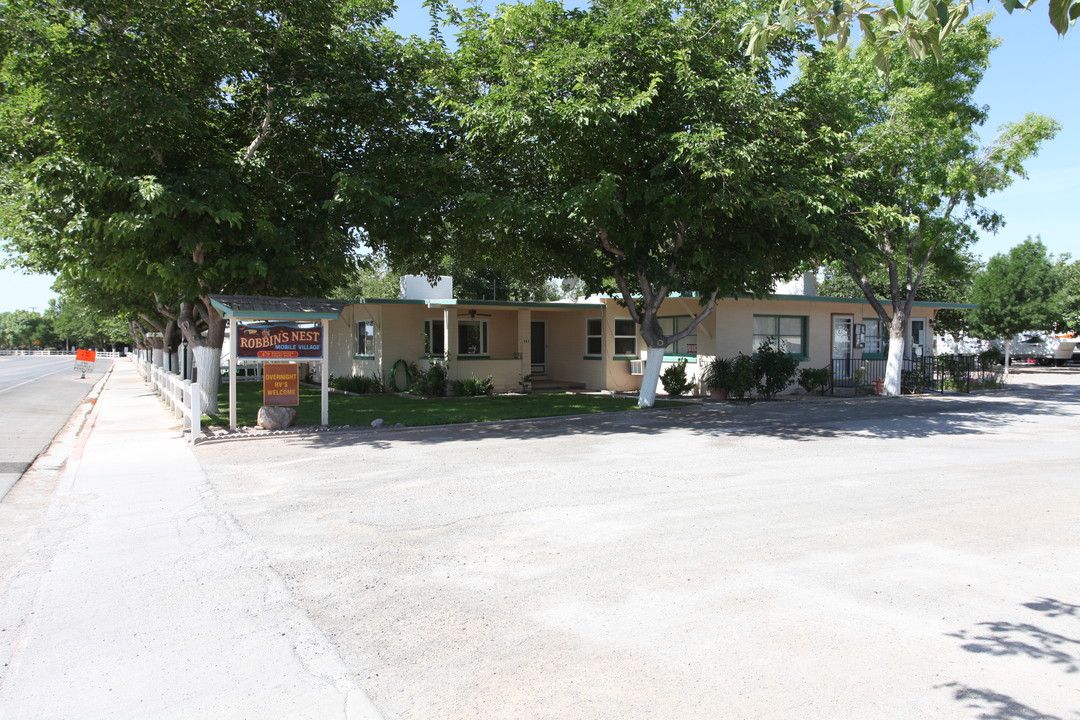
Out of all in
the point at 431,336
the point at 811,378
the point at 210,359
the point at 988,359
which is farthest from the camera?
the point at 988,359

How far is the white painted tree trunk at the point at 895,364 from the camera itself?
21.0m

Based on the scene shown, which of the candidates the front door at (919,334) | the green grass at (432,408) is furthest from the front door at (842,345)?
the green grass at (432,408)

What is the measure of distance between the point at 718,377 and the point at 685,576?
14935mm

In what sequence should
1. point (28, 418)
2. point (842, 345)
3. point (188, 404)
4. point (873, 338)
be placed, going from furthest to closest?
1. point (873, 338)
2. point (842, 345)
3. point (28, 418)
4. point (188, 404)

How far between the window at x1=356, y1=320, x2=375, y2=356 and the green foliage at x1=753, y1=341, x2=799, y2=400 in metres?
11.5

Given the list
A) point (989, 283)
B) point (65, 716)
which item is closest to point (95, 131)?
point (65, 716)

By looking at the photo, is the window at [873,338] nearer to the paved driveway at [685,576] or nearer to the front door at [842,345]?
the front door at [842,345]

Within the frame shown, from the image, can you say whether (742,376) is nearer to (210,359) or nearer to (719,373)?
(719,373)

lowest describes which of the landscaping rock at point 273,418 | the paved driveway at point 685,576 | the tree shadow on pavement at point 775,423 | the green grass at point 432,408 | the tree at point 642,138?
the paved driveway at point 685,576

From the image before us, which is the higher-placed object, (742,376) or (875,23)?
→ (875,23)

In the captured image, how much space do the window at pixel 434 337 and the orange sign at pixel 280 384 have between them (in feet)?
27.2

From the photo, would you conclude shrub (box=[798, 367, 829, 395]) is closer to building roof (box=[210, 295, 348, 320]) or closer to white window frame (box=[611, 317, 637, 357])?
white window frame (box=[611, 317, 637, 357])

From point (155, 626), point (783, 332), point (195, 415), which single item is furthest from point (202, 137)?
point (783, 332)

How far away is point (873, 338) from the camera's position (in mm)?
23453
